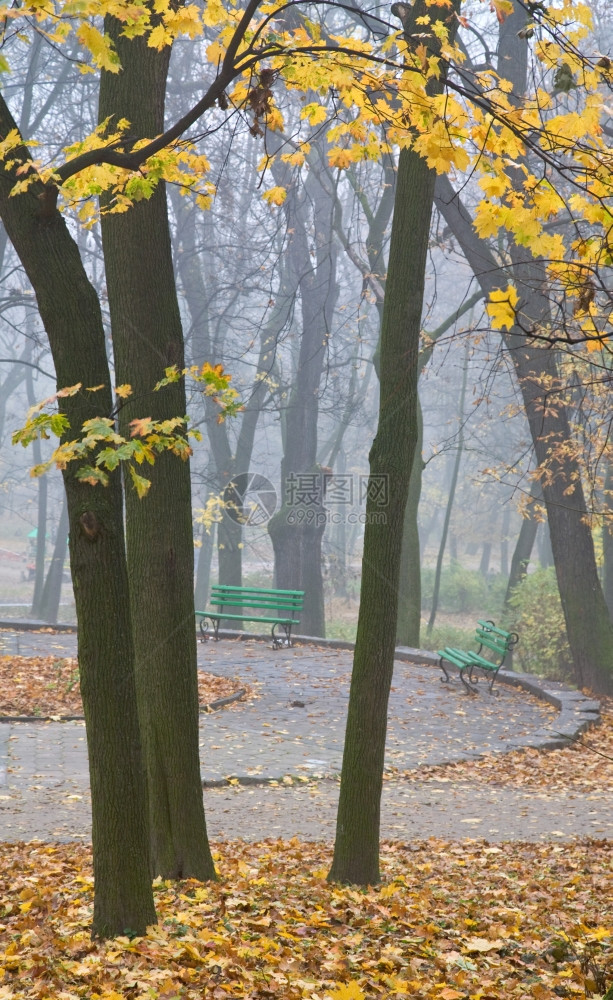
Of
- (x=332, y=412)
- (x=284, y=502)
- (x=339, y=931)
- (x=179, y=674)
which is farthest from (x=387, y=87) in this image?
(x=332, y=412)

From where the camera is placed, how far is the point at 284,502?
63.4 feet

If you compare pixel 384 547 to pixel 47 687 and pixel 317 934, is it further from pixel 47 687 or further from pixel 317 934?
pixel 47 687

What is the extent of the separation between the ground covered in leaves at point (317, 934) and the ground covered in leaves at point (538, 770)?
2623 mm

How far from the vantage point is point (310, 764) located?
820cm

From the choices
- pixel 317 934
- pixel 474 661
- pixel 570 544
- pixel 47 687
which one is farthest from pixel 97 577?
pixel 570 544

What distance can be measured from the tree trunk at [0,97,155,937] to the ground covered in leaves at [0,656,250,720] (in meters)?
5.75

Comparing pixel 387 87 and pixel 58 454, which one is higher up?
pixel 387 87

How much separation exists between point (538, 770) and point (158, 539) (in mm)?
5431

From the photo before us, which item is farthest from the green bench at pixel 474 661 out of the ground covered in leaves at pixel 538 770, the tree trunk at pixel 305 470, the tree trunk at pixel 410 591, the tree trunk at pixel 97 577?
the tree trunk at pixel 97 577

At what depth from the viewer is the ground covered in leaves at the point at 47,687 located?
9422 mm

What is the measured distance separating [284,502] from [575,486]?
821 cm

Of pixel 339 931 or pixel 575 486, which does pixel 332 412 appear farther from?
pixel 339 931

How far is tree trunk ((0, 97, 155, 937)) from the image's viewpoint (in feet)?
11.5

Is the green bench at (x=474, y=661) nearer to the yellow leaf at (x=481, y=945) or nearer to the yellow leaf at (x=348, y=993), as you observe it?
the yellow leaf at (x=481, y=945)
